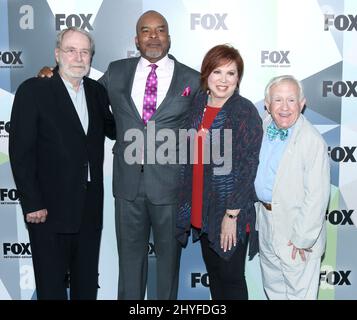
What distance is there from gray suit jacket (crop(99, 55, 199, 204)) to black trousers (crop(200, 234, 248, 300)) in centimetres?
39

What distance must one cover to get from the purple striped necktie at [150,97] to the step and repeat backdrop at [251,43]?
556 millimetres

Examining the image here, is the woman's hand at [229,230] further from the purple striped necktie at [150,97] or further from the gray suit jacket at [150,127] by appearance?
the purple striped necktie at [150,97]

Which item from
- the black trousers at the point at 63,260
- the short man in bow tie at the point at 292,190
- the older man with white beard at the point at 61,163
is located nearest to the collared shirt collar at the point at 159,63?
the older man with white beard at the point at 61,163

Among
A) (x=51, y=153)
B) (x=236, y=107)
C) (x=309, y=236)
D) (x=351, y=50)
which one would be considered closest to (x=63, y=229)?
(x=51, y=153)

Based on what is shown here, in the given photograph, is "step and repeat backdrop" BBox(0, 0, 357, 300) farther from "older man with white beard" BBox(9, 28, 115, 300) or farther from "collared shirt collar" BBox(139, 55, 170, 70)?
"older man with white beard" BBox(9, 28, 115, 300)

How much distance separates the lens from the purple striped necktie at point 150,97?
2.78 metres

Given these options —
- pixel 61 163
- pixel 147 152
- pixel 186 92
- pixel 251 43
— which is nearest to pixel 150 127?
pixel 147 152

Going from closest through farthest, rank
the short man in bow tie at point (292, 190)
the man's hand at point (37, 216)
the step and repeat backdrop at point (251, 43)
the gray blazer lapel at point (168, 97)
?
the short man in bow tie at point (292, 190), the man's hand at point (37, 216), the gray blazer lapel at point (168, 97), the step and repeat backdrop at point (251, 43)

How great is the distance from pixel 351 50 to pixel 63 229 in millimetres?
2218

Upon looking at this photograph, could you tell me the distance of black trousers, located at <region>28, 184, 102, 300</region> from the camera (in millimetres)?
2578

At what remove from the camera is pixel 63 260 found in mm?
2641

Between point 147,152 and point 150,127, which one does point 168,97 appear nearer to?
point 150,127

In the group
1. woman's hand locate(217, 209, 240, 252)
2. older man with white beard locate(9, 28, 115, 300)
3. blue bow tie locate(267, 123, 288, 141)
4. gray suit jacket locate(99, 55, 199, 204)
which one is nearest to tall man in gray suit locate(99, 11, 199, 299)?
gray suit jacket locate(99, 55, 199, 204)

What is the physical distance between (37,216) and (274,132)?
1322 millimetres
